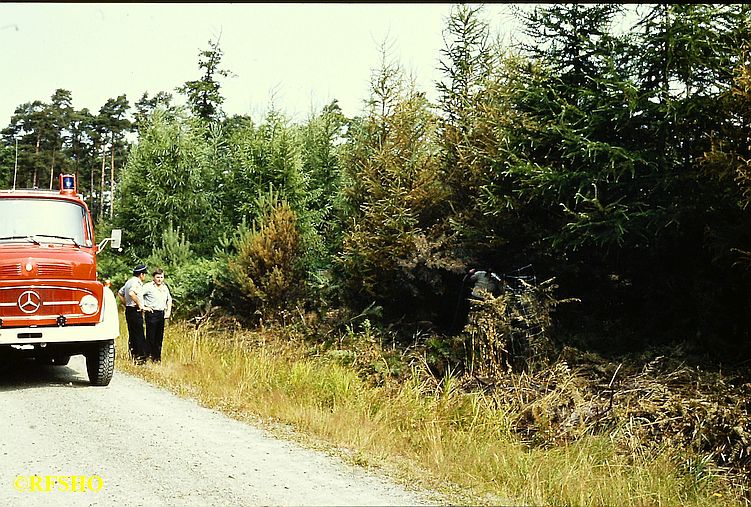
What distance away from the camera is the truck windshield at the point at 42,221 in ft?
34.0

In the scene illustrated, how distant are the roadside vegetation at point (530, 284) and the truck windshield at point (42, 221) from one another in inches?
104

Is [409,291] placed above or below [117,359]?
above

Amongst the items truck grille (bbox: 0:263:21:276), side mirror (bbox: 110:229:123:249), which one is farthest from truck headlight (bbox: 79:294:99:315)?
side mirror (bbox: 110:229:123:249)

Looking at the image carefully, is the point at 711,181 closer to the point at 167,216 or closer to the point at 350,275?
the point at 350,275

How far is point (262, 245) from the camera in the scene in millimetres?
17094

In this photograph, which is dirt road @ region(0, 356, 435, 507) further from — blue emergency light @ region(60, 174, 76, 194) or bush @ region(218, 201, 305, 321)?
bush @ region(218, 201, 305, 321)

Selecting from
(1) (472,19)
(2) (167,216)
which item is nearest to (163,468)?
(1) (472,19)

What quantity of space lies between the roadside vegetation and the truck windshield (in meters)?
2.63

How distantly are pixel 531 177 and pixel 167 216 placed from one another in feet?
51.7

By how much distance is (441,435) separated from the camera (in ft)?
26.1

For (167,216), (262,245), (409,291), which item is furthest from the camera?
(167,216)

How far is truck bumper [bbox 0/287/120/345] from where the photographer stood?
9.51 meters

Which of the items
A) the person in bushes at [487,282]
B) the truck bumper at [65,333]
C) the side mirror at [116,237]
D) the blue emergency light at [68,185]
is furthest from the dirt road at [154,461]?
the person in bushes at [487,282]

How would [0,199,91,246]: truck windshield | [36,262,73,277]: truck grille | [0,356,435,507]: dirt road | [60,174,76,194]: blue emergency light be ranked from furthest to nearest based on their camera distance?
[60,174,76,194]: blue emergency light → [0,199,91,246]: truck windshield → [36,262,73,277]: truck grille → [0,356,435,507]: dirt road
